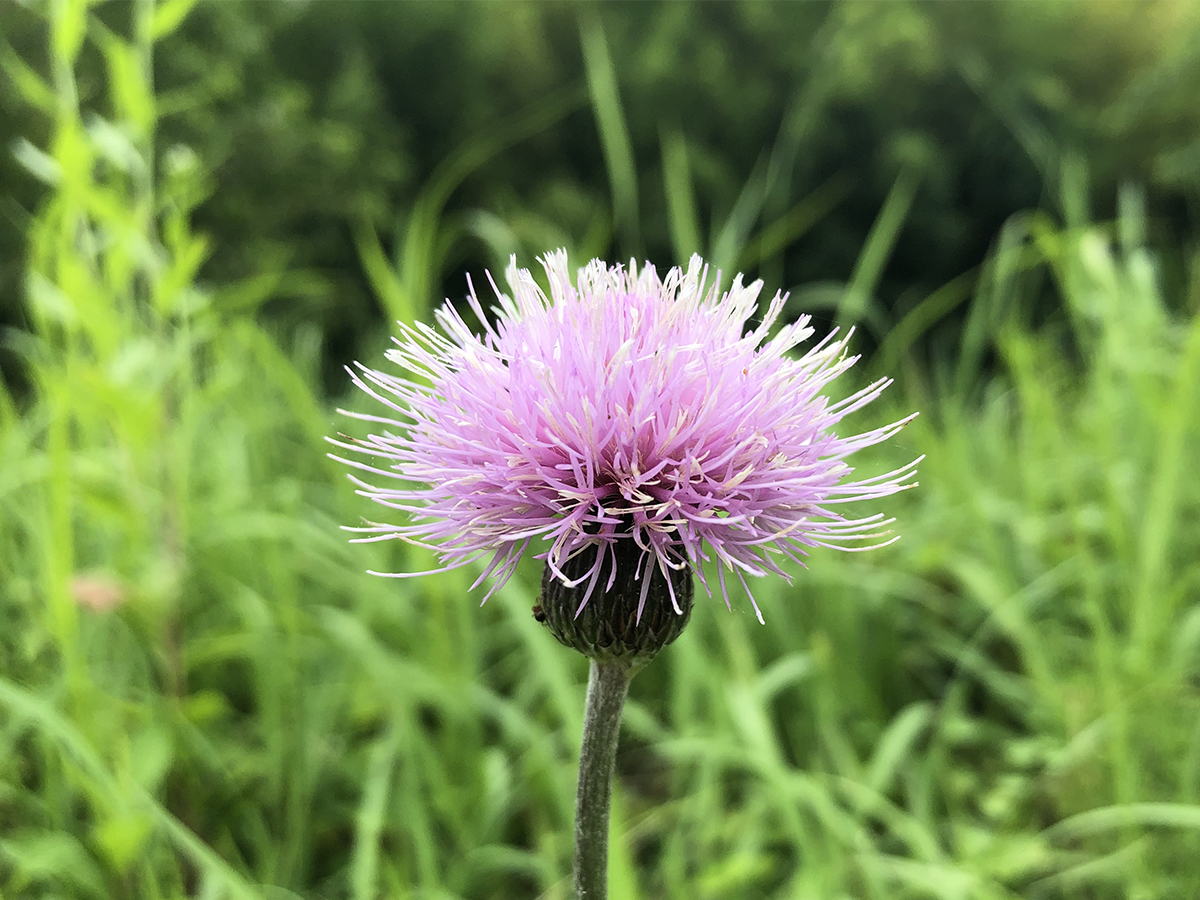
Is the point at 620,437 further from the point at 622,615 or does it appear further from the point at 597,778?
the point at 597,778

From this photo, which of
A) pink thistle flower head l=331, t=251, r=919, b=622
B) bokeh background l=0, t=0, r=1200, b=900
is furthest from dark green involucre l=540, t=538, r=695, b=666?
bokeh background l=0, t=0, r=1200, b=900

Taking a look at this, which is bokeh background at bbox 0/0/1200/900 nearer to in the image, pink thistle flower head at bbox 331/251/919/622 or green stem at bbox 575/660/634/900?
pink thistle flower head at bbox 331/251/919/622

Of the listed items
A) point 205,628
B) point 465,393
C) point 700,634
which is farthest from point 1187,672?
point 205,628

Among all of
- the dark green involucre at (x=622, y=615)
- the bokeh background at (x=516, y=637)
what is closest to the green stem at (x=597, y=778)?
the dark green involucre at (x=622, y=615)

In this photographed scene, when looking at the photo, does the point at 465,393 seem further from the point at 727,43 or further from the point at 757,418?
the point at 727,43

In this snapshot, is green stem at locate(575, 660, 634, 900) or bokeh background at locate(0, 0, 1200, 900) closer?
green stem at locate(575, 660, 634, 900)

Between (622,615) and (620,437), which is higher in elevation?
(620,437)

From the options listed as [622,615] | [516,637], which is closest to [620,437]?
[622,615]
